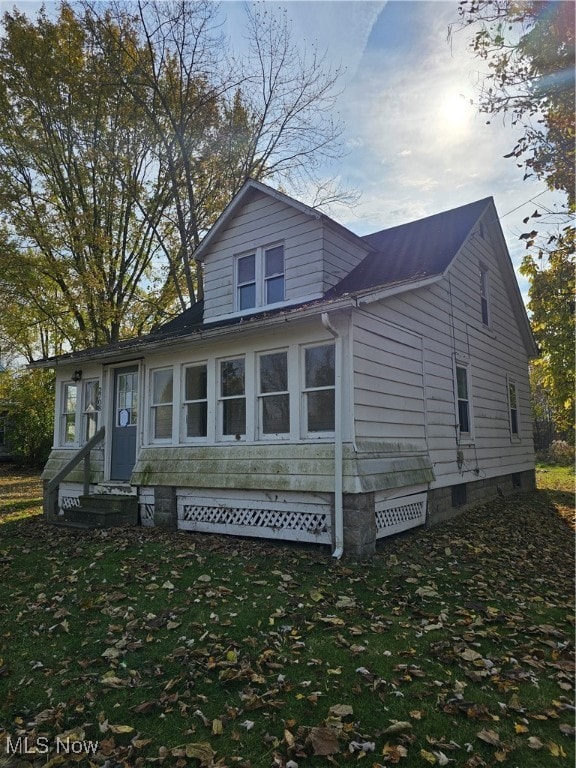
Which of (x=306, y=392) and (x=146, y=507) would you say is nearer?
(x=306, y=392)

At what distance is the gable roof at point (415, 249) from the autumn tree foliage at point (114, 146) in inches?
289

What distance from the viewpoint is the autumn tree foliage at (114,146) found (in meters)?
17.1

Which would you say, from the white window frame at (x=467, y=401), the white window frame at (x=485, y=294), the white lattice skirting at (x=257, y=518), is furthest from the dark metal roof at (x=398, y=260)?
the white lattice skirting at (x=257, y=518)

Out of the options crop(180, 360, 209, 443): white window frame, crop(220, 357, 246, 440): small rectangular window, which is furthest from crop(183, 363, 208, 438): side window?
crop(220, 357, 246, 440): small rectangular window

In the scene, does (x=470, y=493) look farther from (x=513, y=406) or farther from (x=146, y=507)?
(x=146, y=507)

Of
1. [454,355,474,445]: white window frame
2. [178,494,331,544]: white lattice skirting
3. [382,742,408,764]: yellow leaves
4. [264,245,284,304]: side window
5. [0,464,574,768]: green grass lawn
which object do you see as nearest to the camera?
[382,742,408,764]: yellow leaves

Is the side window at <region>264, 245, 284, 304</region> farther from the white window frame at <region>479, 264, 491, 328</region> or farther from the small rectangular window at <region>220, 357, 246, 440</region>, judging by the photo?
the white window frame at <region>479, 264, 491, 328</region>

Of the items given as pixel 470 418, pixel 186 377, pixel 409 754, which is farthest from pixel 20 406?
pixel 409 754

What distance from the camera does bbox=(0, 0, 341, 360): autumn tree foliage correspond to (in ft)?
56.0

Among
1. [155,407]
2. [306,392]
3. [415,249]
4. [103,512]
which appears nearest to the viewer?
[306,392]

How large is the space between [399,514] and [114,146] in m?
17.5

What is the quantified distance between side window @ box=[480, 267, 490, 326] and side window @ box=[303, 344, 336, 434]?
22.7 ft

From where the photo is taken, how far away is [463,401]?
432 inches

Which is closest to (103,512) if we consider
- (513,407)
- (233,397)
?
(233,397)
